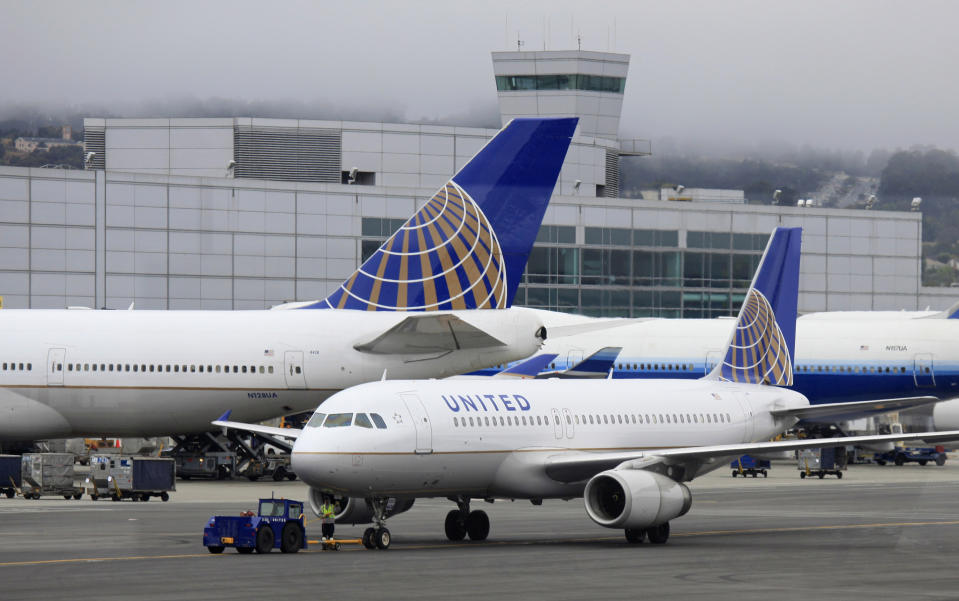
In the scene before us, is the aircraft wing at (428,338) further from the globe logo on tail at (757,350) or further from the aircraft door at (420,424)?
the aircraft door at (420,424)

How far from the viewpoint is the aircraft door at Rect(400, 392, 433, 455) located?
28797 millimetres

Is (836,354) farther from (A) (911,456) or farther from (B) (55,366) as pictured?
(B) (55,366)

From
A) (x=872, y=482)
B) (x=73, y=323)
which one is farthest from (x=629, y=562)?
(x=872, y=482)

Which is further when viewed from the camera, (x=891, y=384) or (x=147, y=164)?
(x=147, y=164)

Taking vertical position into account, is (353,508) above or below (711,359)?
below

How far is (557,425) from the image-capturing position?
3216 cm

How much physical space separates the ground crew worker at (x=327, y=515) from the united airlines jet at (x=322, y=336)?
1467 cm

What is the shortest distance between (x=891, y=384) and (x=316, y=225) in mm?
32698

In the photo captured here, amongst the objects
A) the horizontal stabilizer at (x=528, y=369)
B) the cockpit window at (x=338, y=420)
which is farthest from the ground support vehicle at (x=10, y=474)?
the horizontal stabilizer at (x=528, y=369)

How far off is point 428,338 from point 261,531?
17.3 metres

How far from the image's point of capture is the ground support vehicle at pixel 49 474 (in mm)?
43750

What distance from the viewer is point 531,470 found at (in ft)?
102

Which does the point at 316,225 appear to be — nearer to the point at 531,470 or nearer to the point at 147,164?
the point at 147,164

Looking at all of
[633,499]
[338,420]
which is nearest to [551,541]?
[633,499]
